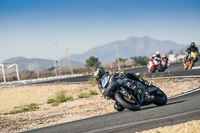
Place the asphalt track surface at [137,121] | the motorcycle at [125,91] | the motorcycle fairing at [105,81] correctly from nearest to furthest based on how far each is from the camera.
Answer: the asphalt track surface at [137,121] → the motorcycle at [125,91] → the motorcycle fairing at [105,81]

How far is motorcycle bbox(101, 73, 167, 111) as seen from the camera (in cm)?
809

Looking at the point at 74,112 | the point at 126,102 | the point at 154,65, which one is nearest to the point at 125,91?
the point at 126,102

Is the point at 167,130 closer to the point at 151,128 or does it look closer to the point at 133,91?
the point at 151,128

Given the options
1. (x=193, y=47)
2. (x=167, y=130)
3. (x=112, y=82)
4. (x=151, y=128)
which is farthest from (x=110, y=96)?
(x=193, y=47)

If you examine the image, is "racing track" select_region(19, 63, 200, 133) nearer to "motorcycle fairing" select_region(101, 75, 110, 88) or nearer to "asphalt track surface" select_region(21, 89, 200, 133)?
"asphalt track surface" select_region(21, 89, 200, 133)

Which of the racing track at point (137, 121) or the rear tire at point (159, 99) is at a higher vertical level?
the rear tire at point (159, 99)

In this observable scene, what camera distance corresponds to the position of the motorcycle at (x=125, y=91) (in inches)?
318

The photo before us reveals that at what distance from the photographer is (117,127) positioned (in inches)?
264

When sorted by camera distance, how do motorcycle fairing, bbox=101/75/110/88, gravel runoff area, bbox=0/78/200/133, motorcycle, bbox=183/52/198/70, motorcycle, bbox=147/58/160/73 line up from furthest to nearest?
1. motorcycle, bbox=147/58/160/73
2. motorcycle, bbox=183/52/198/70
3. gravel runoff area, bbox=0/78/200/133
4. motorcycle fairing, bbox=101/75/110/88

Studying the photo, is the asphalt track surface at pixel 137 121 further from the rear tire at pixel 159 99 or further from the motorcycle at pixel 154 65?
the motorcycle at pixel 154 65

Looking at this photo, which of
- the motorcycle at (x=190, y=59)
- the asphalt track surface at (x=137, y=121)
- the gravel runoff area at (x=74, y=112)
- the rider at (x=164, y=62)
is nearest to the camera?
the asphalt track surface at (x=137, y=121)

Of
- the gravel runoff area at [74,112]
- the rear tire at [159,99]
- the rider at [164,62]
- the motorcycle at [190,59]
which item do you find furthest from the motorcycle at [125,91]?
the rider at [164,62]

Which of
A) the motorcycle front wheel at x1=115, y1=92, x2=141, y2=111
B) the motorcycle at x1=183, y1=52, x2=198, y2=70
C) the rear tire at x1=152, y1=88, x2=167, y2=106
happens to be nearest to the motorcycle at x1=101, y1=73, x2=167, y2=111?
the motorcycle front wheel at x1=115, y1=92, x2=141, y2=111

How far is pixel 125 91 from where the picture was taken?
26.9 feet
